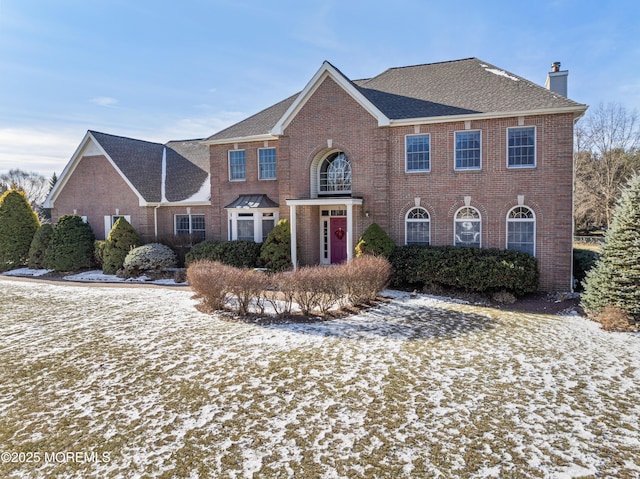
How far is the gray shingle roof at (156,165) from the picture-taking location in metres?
22.1

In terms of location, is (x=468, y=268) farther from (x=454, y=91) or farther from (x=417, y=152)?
(x=454, y=91)

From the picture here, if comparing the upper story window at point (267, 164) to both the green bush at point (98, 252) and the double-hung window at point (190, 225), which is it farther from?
the green bush at point (98, 252)

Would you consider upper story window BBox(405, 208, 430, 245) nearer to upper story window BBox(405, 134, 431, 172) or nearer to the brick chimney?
upper story window BBox(405, 134, 431, 172)

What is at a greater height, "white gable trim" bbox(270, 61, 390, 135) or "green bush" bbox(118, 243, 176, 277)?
"white gable trim" bbox(270, 61, 390, 135)

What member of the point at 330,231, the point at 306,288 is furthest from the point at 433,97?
the point at 306,288

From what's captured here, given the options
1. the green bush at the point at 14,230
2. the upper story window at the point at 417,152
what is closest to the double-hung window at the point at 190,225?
the green bush at the point at 14,230

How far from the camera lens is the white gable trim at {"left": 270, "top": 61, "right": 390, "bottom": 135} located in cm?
1616

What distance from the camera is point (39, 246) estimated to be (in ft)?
69.4

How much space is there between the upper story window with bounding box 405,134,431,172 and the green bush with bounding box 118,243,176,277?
458 inches

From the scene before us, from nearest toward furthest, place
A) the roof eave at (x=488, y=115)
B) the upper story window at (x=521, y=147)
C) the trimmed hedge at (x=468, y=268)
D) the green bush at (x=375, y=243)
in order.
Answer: the trimmed hedge at (x=468, y=268) < the roof eave at (x=488, y=115) < the upper story window at (x=521, y=147) < the green bush at (x=375, y=243)

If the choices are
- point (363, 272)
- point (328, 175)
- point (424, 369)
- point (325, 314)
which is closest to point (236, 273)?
point (325, 314)

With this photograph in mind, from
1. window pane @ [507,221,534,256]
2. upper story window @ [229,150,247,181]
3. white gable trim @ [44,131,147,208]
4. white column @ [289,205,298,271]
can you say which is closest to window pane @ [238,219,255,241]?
upper story window @ [229,150,247,181]

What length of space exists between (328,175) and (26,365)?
42.8 feet

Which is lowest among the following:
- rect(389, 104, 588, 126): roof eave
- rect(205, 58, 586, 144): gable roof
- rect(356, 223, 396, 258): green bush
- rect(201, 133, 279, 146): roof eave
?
rect(356, 223, 396, 258): green bush
